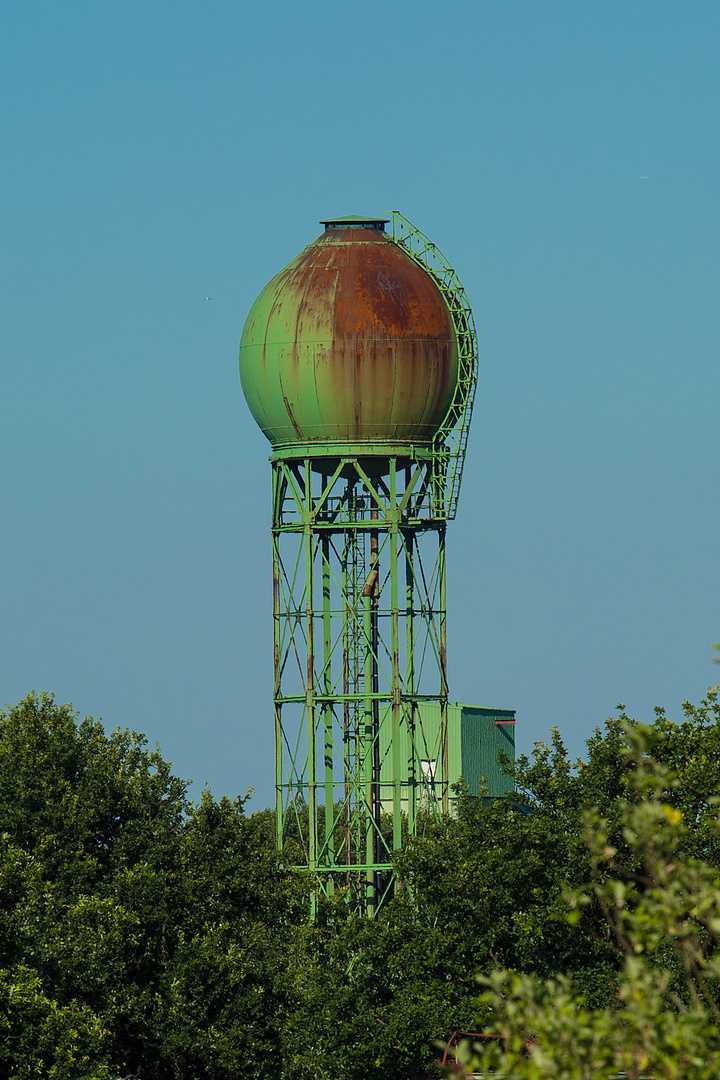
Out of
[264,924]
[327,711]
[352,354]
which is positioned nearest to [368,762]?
[327,711]

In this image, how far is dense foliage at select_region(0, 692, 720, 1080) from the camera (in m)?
42.3

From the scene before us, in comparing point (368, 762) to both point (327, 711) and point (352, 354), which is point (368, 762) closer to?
point (327, 711)

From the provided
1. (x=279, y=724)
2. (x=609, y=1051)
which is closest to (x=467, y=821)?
(x=279, y=724)

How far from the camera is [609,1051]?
600 inches

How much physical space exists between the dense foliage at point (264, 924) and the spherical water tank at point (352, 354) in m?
11.8

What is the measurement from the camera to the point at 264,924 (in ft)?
165

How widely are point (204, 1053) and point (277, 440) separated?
19.6 m

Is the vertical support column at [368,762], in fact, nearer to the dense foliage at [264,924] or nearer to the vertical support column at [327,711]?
the vertical support column at [327,711]

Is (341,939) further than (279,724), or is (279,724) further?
(279,724)

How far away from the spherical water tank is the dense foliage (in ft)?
38.6

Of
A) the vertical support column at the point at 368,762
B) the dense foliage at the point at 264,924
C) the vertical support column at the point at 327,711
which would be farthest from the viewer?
the vertical support column at the point at 327,711

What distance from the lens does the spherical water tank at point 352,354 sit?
187 ft

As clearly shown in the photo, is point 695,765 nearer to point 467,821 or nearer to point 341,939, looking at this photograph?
point 467,821

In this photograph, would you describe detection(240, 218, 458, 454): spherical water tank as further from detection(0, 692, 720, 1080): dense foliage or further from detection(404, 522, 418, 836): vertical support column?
detection(0, 692, 720, 1080): dense foliage
